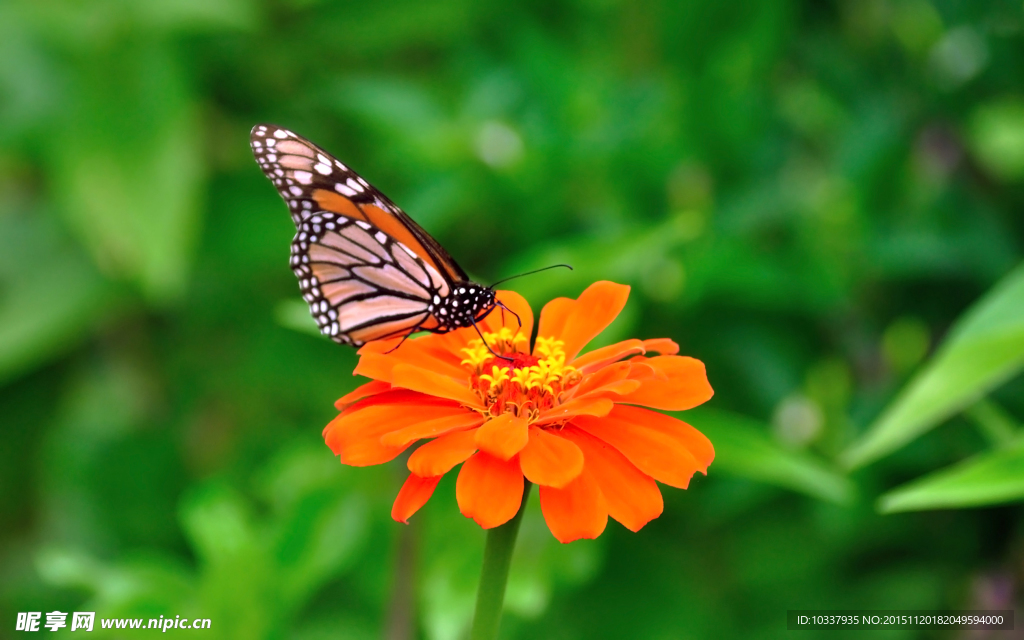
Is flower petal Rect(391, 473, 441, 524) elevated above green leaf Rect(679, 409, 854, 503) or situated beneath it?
situated beneath

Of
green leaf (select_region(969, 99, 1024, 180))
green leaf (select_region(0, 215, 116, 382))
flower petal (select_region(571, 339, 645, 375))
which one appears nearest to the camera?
flower petal (select_region(571, 339, 645, 375))

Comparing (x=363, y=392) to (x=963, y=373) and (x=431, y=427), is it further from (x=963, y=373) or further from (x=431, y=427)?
(x=963, y=373)

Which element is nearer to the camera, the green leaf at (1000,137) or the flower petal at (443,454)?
the flower petal at (443,454)

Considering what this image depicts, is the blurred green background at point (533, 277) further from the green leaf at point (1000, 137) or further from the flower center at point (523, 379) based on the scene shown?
the flower center at point (523, 379)

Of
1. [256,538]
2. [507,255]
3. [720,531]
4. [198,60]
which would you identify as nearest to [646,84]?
[507,255]

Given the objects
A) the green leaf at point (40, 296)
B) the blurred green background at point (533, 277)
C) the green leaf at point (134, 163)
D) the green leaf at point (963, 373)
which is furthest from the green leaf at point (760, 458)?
the green leaf at point (40, 296)

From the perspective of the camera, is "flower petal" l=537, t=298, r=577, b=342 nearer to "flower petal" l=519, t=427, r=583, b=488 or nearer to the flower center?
the flower center

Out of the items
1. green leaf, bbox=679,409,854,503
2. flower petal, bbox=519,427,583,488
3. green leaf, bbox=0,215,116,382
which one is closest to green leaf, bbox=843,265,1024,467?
green leaf, bbox=679,409,854,503
